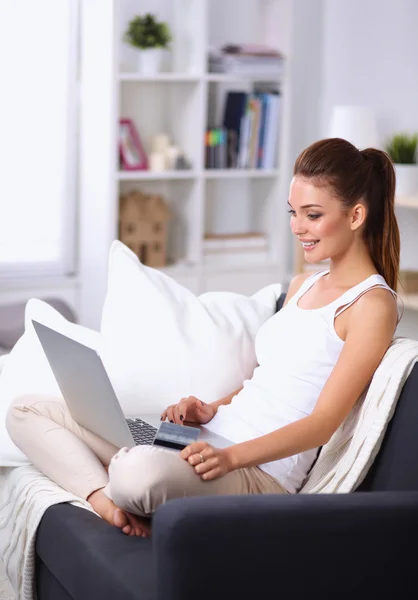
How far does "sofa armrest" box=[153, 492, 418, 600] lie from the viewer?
55.7 inches

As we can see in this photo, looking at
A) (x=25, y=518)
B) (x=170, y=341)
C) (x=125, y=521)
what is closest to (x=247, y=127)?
(x=170, y=341)

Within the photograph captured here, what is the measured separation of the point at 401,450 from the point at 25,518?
2.46ft

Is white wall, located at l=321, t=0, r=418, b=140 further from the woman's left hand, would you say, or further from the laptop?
the woman's left hand

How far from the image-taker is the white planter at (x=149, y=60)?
4.22m

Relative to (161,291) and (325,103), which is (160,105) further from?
(161,291)

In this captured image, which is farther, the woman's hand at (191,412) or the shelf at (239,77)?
the shelf at (239,77)

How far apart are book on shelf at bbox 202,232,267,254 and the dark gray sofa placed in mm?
2981

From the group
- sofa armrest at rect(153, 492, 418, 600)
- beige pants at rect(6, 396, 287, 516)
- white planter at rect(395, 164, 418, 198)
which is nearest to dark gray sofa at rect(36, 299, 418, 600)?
sofa armrest at rect(153, 492, 418, 600)

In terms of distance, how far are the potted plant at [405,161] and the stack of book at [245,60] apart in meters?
0.71

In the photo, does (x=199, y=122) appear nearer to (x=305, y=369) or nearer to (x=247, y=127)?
(x=247, y=127)

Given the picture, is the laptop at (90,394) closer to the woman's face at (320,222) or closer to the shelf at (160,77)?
the woman's face at (320,222)

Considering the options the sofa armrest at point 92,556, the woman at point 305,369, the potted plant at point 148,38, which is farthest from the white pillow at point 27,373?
the potted plant at point 148,38

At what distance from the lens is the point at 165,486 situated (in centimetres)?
161

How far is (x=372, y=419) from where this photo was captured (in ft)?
5.60
